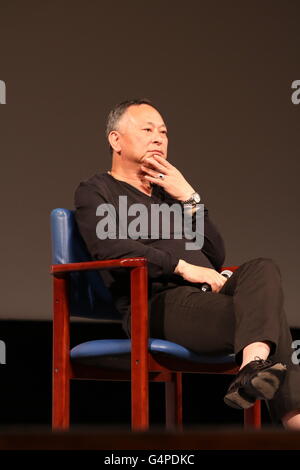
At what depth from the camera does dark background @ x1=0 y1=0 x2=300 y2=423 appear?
12.0ft

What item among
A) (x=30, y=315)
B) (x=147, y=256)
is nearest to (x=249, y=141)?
(x=30, y=315)

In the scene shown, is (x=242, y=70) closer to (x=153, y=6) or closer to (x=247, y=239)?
(x=153, y=6)

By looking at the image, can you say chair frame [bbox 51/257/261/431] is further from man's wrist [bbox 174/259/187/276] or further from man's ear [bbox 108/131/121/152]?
man's ear [bbox 108/131/121/152]

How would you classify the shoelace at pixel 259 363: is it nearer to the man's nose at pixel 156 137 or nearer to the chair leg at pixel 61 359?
the chair leg at pixel 61 359

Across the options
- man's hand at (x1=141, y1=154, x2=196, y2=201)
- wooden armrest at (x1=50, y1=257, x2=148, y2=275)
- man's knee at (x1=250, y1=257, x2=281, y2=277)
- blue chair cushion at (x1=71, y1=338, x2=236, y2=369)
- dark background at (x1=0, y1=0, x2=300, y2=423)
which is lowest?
blue chair cushion at (x1=71, y1=338, x2=236, y2=369)

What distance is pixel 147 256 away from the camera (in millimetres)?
1987

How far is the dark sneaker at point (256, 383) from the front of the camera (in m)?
1.54

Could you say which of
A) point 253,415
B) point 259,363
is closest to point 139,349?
point 259,363

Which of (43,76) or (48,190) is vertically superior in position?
(43,76)

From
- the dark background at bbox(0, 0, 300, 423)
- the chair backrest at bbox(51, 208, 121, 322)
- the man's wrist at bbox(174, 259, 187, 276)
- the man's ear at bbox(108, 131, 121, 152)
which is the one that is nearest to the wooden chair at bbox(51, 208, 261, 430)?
the chair backrest at bbox(51, 208, 121, 322)

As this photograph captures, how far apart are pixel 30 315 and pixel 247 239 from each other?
1187mm

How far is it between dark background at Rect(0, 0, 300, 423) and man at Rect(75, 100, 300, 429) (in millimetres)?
1453

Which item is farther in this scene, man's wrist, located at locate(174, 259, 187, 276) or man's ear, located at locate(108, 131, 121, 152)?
man's ear, located at locate(108, 131, 121, 152)

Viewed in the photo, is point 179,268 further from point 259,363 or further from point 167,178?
point 259,363
